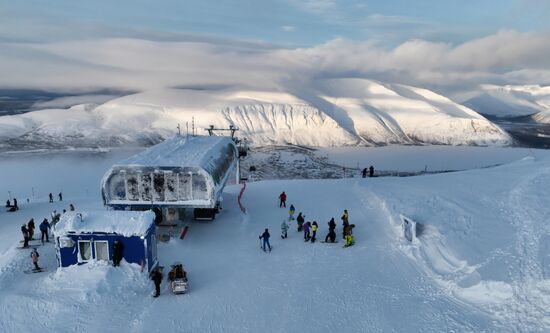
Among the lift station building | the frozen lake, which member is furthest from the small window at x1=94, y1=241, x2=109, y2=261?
the frozen lake

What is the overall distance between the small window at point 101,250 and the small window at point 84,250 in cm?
26

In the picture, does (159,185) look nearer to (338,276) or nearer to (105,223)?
(105,223)

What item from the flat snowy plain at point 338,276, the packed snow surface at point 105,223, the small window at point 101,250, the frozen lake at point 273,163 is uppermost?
the packed snow surface at point 105,223

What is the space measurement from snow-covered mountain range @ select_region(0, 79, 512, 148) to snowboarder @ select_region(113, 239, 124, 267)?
379ft

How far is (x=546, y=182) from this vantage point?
26484 millimetres

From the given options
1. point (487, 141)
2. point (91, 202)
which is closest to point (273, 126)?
point (487, 141)

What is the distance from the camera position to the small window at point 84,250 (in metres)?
16.3

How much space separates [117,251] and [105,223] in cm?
123

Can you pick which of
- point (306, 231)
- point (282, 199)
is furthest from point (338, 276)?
point (282, 199)

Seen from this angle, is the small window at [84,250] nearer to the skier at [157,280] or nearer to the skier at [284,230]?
the skier at [157,280]

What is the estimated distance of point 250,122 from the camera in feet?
533

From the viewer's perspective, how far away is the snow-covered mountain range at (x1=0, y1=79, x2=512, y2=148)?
13625cm

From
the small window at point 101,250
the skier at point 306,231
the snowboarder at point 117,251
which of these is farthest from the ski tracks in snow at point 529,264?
the small window at point 101,250

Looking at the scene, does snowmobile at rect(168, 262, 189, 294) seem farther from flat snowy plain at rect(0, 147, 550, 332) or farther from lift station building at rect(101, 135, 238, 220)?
lift station building at rect(101, 135, 238, 220)
